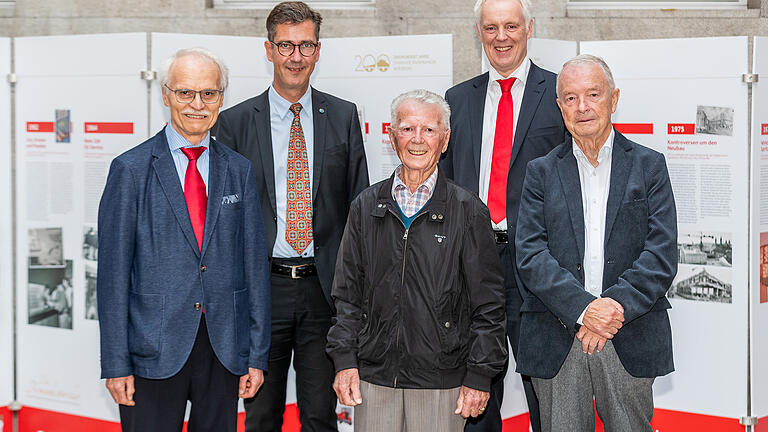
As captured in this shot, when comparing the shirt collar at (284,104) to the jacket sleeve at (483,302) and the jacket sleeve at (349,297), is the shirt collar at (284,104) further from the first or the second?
the jacket sleeve at (483,302)

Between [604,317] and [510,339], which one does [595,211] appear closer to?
[604,317]

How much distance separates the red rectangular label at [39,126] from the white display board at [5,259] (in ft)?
0.45

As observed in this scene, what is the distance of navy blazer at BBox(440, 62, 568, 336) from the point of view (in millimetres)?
2900

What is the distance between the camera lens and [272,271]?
304cm

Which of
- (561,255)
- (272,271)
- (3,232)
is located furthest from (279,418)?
(3,232)

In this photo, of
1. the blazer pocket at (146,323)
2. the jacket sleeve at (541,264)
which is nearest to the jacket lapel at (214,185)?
the blazer pocket at (146,323)

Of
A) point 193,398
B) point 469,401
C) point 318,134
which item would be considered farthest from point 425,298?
point 318,134

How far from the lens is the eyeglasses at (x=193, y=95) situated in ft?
8.04

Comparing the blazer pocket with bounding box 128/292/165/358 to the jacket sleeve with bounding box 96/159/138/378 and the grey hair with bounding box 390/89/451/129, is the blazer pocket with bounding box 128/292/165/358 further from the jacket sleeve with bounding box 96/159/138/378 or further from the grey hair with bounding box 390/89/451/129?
the grey hair with bounding box 390/89/451/129

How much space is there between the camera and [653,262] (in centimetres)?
240

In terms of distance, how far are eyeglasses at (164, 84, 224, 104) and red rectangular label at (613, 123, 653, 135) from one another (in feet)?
7.53

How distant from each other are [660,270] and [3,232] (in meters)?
3.41

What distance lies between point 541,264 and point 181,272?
1194 mm

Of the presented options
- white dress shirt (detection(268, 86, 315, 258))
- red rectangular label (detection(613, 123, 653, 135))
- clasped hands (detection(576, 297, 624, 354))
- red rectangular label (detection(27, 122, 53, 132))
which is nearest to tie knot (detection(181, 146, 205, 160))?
white dress shirt (detection(268, 86, 315, 258))
